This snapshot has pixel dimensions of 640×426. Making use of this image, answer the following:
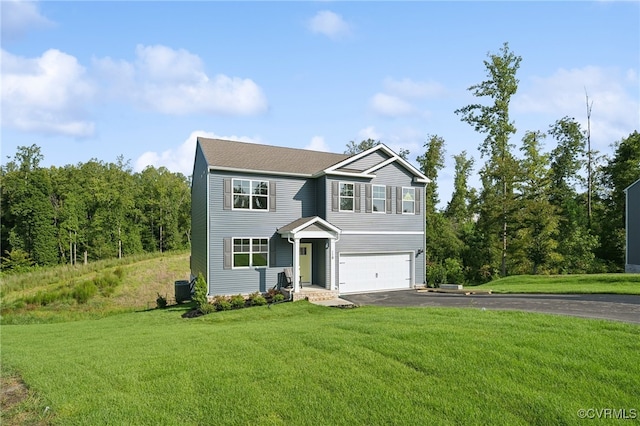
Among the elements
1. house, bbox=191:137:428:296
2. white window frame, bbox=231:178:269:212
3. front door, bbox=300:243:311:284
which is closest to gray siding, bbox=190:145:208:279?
house, bbox=191:137:428:296

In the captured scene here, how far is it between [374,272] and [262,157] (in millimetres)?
8141

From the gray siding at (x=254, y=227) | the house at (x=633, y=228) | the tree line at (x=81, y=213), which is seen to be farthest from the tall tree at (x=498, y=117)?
the tree line at (x=81, y=213)

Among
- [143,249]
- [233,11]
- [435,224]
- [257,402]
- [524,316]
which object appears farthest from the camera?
[143,249]

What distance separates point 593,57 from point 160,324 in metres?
18.1

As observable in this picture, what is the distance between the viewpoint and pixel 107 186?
147ft

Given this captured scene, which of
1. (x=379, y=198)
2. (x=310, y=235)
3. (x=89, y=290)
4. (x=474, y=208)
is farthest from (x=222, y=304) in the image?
(x=474, y=208)

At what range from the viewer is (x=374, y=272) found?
18891 mm

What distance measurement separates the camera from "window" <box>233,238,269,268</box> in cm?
1648

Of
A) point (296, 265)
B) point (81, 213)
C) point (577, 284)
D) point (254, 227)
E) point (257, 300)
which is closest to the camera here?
point (257, 300)

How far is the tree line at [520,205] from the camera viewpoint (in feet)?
80.3

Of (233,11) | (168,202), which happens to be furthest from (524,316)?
(168,202)

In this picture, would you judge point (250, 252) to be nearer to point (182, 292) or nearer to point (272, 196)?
point (272, 196)

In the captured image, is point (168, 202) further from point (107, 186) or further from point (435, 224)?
point (435, 224)

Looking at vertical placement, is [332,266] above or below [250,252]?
below
